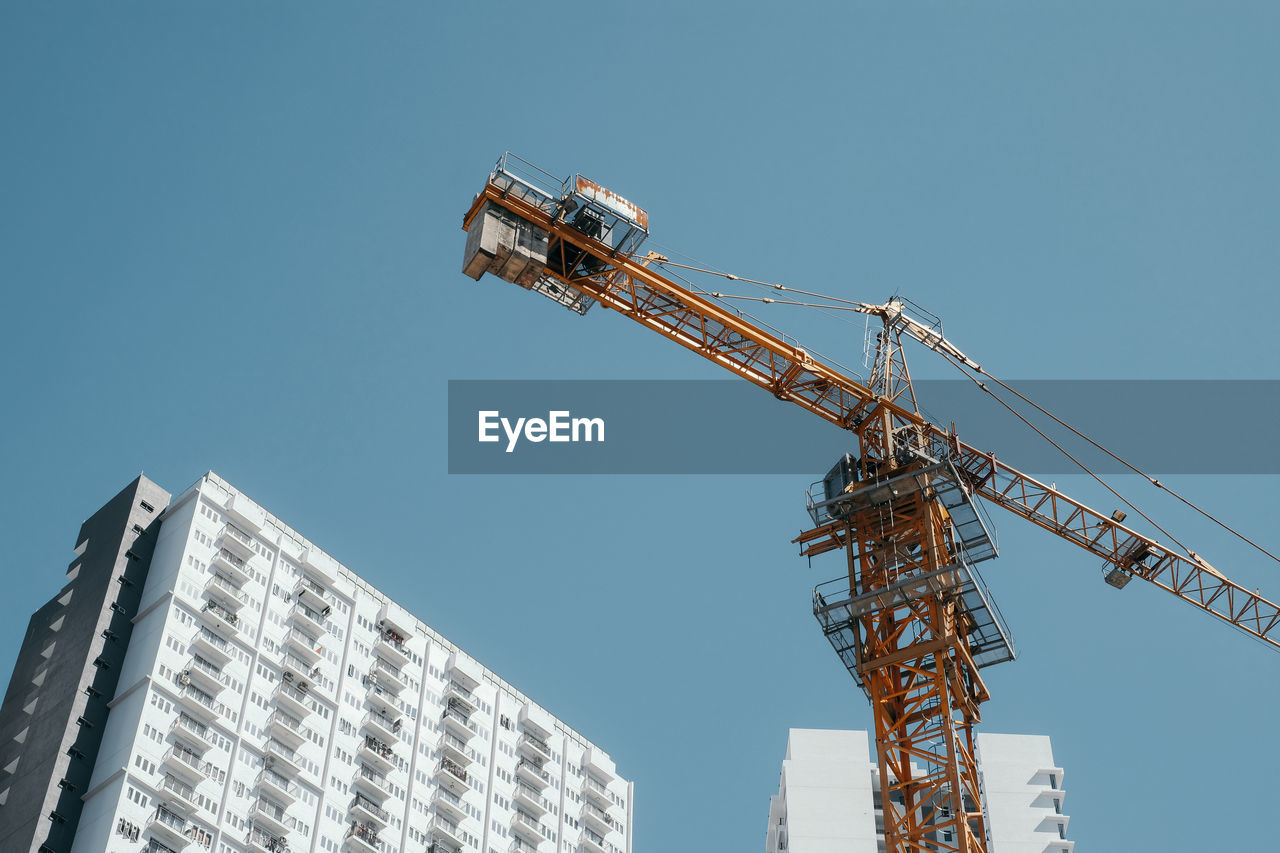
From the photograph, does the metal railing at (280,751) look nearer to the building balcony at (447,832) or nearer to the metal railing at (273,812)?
the metal railing at (273,812)

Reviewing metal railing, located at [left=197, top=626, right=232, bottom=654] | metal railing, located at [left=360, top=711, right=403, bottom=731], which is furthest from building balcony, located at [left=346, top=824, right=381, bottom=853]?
metal railing, located at [left=197, top=626, right=232, bottom=654]

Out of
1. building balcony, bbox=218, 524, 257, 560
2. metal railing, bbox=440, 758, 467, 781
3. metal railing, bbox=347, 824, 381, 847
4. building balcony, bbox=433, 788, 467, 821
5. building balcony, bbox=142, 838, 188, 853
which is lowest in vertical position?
building balcony, bbox=142, 838, 188, 853

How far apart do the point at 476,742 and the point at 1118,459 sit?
42435 millimetres

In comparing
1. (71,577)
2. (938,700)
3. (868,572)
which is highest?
(71,577)

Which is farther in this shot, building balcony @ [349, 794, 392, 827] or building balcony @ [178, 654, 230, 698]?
building balcony @ [349, 794, 392, 827]

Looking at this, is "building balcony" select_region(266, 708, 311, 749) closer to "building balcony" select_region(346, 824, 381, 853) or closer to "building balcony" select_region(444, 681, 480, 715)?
"building balcony" select_region(346, 824, 381, 853)

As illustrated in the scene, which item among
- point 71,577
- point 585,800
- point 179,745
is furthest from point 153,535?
point 585,800

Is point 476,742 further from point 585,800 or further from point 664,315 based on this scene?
point 664,315

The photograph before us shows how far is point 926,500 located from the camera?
41719mm

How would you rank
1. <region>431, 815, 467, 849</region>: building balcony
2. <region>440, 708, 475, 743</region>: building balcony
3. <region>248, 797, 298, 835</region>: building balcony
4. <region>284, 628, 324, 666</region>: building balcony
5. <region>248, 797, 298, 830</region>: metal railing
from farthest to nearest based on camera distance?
<region>440, 708, 475, 743</region>: building balcony < <region>431, 815, 467, 849</region>: building balcony < <region>284, 628, 324, 666</region>: building balcony < <region>248, 797, 298, 830</region>: metal railing < <region>248, 797, 298, 835</region>: building balcony

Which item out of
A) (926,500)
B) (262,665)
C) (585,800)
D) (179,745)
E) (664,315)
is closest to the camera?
(926,500)

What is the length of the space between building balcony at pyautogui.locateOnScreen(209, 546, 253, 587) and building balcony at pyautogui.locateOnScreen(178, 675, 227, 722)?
6.78m

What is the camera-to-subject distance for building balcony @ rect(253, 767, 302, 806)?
72.0m

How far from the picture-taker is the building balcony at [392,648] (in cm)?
8275
